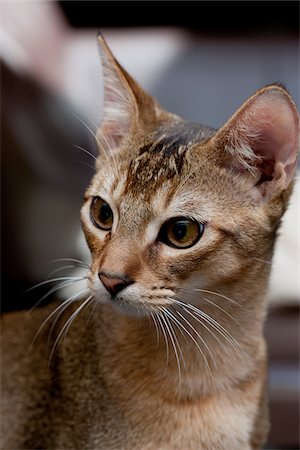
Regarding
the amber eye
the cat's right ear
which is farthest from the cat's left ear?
the amber eye

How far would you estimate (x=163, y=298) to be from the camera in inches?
33.4

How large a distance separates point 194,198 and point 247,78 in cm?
154

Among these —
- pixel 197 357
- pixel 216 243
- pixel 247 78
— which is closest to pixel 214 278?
pixel 216 243

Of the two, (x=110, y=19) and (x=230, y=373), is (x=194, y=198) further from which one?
(x=110, y=19)

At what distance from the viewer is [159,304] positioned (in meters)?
0.85

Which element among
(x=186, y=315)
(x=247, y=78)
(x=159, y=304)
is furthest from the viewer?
(x=247, y=78)

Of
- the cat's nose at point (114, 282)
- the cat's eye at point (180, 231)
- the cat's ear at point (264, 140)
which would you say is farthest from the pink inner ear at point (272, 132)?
the cat's nose at point (114, 282)

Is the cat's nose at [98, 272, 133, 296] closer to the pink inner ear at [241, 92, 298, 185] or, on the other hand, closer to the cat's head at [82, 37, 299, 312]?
the cat's head at [82, 37, 299, 312]

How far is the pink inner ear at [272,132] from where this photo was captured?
2.71 feet

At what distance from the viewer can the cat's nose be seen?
2.73ft

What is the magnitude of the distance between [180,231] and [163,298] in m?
0.09

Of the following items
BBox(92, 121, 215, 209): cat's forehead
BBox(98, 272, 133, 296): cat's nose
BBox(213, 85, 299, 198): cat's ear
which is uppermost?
BBox(213, 85, 299, 198): cat's ear

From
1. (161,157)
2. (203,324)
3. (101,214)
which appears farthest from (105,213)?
(203,324)

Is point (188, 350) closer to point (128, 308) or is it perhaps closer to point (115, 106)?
point (128, 308)
